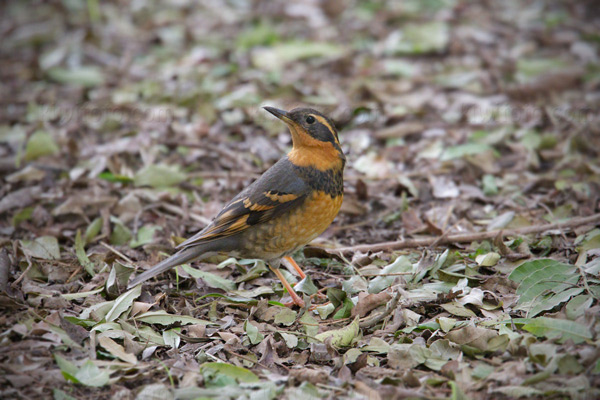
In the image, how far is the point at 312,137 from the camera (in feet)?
18.3

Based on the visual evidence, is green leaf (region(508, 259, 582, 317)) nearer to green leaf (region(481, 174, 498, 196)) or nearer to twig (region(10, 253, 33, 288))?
green leaf (region(481, 174, 498, 196))

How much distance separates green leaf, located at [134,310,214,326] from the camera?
15.7 ft

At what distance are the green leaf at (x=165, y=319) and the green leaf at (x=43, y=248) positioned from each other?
1.37 meters

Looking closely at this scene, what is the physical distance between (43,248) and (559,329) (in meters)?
4.48

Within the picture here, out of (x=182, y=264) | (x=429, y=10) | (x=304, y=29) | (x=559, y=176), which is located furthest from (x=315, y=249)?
(x=429, y=10)

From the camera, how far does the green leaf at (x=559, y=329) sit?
396 centimetres

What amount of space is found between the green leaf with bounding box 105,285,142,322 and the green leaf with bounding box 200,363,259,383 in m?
1.05

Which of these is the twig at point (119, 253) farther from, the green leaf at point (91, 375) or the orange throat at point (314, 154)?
the orange throat at point (314, 154)

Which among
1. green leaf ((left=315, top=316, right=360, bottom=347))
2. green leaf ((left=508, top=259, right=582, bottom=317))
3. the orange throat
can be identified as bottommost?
green leaf ((left=315, top=316, right=360, bottom=347))

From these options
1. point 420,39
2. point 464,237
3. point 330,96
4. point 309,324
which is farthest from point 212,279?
point 420,39

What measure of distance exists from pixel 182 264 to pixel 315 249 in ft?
4.37

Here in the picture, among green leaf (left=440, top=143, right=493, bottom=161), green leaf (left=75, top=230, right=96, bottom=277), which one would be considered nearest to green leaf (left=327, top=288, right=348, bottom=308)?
green leaf (left=75, top=230, right=96, bottom=277)

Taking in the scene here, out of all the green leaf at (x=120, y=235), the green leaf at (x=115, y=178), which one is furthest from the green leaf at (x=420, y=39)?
the green leaf at (x=120, y=235)

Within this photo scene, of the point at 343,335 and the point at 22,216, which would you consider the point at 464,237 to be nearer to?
the point at 343,335
